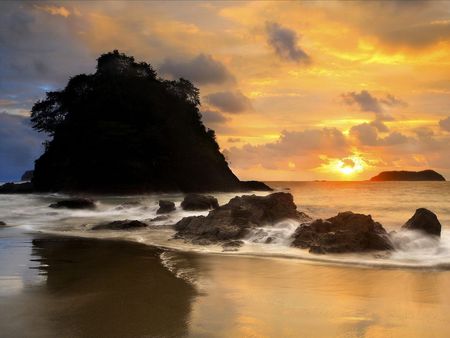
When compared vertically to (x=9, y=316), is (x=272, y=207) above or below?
above

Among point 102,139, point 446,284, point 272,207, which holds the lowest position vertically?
point 446,284

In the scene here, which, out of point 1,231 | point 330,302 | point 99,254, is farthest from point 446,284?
point 1,231

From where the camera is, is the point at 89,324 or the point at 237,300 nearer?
the point at 89,324

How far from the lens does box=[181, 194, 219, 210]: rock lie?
2167 centimetres

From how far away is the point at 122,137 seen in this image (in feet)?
178

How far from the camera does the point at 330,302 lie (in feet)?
20.1

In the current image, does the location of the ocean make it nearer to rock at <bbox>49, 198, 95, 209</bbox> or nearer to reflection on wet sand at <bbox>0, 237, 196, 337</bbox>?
reflection on wet sand at <bbox>0, 237, 196, 337</bbox>

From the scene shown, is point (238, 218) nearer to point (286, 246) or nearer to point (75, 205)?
point (286, 246)

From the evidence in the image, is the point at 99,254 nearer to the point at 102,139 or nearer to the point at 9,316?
the point at 9,316

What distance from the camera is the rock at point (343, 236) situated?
35.3 ft

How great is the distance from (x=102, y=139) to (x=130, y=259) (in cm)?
4586

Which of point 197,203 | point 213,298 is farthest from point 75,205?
point 213,298

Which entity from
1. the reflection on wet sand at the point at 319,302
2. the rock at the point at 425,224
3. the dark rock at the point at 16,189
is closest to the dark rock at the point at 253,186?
the dark rock at the point at 16,189

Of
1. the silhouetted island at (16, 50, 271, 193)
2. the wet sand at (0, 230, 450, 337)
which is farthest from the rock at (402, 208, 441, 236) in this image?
the silhouetted island at (16, 50, 271, 193)
